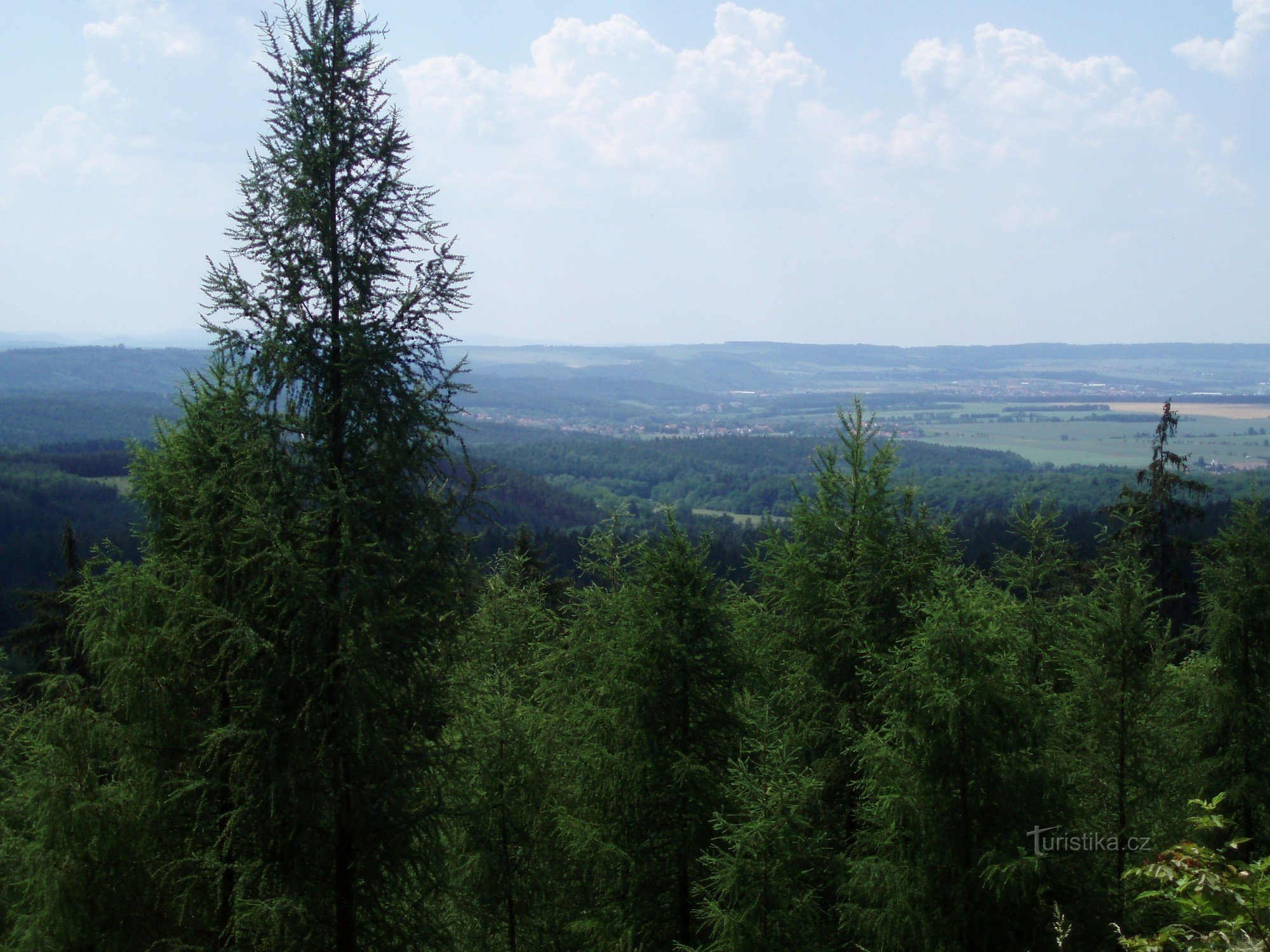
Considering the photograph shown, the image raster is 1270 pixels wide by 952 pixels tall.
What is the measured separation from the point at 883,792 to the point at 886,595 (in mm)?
2878

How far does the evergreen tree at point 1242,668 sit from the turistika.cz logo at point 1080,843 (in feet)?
18.9

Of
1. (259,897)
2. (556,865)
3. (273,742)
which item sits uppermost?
(273,742)

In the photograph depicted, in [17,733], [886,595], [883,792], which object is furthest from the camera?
[17,733]

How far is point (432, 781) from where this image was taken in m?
8.95

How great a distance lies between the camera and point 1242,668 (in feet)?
51.1

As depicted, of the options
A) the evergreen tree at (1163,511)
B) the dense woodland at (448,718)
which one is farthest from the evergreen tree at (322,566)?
the evergreen tree at (1163,511)

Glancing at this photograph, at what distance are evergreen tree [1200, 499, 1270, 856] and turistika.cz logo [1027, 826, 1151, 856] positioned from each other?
18.9 feet

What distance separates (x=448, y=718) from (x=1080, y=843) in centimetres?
713

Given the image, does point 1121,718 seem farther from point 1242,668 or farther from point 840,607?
point 1242,668

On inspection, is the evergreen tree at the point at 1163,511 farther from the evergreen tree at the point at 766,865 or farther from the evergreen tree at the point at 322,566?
the evergreen tree at the point at 322,566

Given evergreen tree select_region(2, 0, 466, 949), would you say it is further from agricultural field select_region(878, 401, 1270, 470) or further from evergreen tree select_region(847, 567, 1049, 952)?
agricultural field select_region(878, 401, 1270, 470)

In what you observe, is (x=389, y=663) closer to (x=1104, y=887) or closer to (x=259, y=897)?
(x=259, y=897)

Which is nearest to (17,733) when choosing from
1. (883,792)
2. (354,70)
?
(354,70)

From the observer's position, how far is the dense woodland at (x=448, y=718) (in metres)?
8.20
